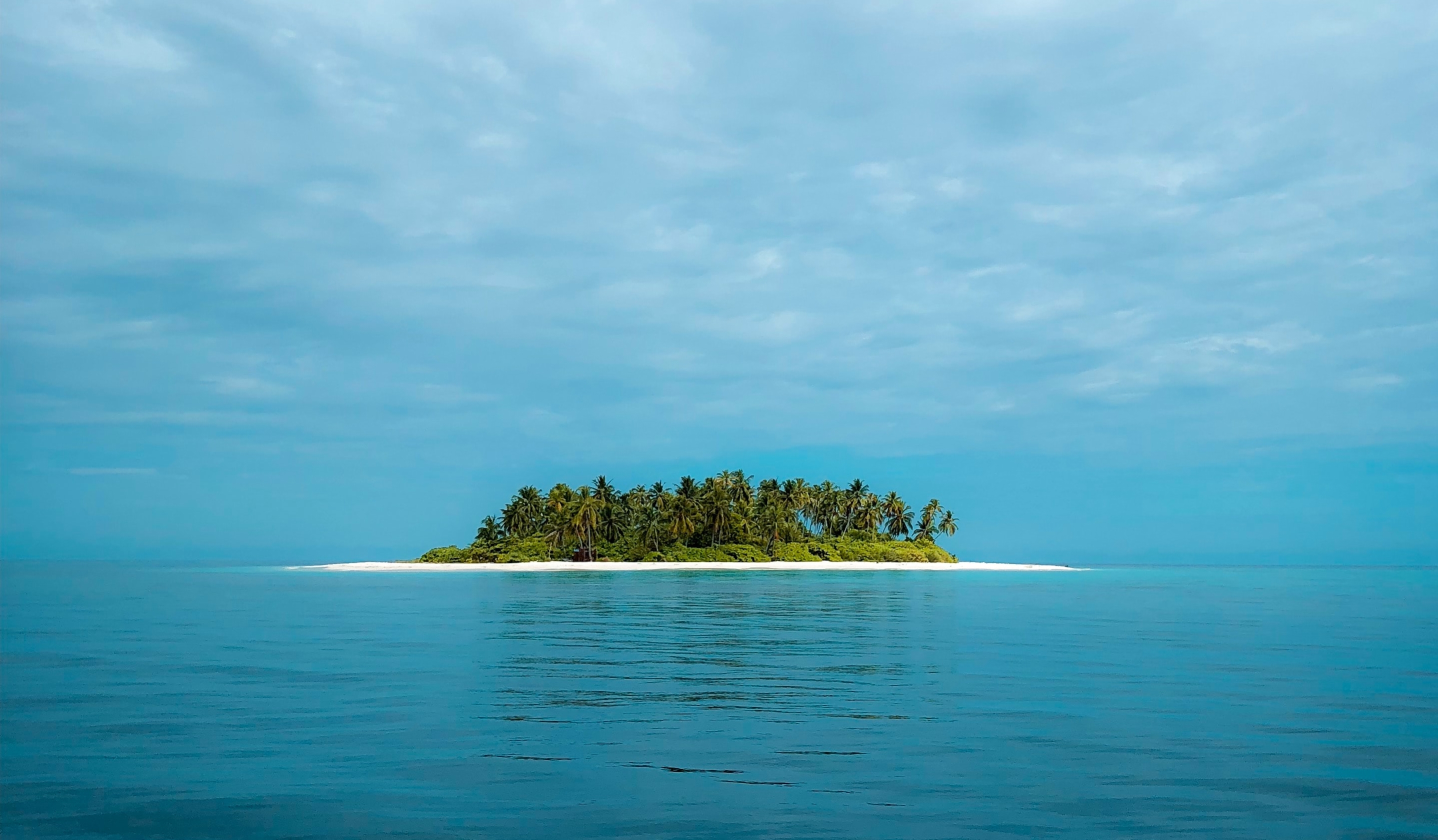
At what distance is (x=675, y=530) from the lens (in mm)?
160000

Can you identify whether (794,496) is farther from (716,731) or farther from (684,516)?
(716,731)

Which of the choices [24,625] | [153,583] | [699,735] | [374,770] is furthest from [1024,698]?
[153,583]

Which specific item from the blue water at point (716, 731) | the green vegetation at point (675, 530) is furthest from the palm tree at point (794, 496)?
the blue water at point (716, 731)

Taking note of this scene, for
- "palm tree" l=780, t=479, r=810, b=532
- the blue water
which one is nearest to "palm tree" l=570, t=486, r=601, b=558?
"palm tree" l=780, t=479, r=810, b=532

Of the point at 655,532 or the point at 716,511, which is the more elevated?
the point at 716,511

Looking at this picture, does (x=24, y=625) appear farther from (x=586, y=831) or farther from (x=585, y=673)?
(x=586, y=831)

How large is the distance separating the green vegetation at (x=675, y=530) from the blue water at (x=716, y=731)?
112m

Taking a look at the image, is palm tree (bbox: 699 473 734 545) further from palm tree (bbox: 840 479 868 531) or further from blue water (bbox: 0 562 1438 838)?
blue water (bbox: 0 562 1438 838)

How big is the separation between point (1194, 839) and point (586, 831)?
7768 millimetres

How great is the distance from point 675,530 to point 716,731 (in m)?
142

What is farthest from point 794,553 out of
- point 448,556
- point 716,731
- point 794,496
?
point 716,731

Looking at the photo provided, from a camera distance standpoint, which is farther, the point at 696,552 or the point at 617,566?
the point at 696,552

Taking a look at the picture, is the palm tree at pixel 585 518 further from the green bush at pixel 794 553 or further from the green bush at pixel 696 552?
the green bush at pixel 794 553

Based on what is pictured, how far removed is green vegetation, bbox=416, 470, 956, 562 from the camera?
15750 cm
